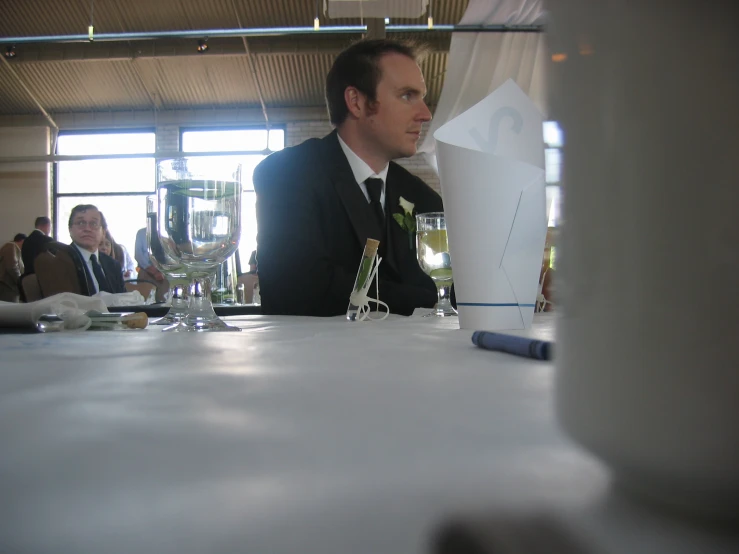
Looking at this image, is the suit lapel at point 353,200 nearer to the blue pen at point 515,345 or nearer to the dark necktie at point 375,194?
the dark necktie at point 375,194

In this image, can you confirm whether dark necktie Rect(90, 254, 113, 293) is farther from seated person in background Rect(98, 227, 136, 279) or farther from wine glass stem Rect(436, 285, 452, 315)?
wine glass stem Rect(436, 285, 452, 315)

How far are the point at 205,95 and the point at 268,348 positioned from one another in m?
6.94

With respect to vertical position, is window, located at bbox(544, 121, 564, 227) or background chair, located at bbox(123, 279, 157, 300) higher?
window, located at bbox(544, 121, 564, 227)

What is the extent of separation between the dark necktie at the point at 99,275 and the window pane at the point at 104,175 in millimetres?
3808

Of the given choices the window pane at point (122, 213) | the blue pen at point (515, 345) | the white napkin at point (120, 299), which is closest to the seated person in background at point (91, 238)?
the white napkin at point (120, 299)

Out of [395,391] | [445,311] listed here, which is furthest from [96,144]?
[395,391]

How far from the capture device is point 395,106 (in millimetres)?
1786

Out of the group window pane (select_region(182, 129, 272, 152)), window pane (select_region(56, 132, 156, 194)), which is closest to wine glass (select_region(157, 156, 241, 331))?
window pane (select_region(182, 129, 272, 152))

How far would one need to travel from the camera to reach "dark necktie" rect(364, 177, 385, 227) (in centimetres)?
168

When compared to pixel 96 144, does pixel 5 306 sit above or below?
below

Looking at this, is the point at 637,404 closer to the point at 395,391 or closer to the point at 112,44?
the point at 395,391

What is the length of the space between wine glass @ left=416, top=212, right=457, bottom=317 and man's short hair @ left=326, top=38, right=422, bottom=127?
38.8 inches

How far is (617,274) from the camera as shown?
0.10 m

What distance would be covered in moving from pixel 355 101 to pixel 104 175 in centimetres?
612
